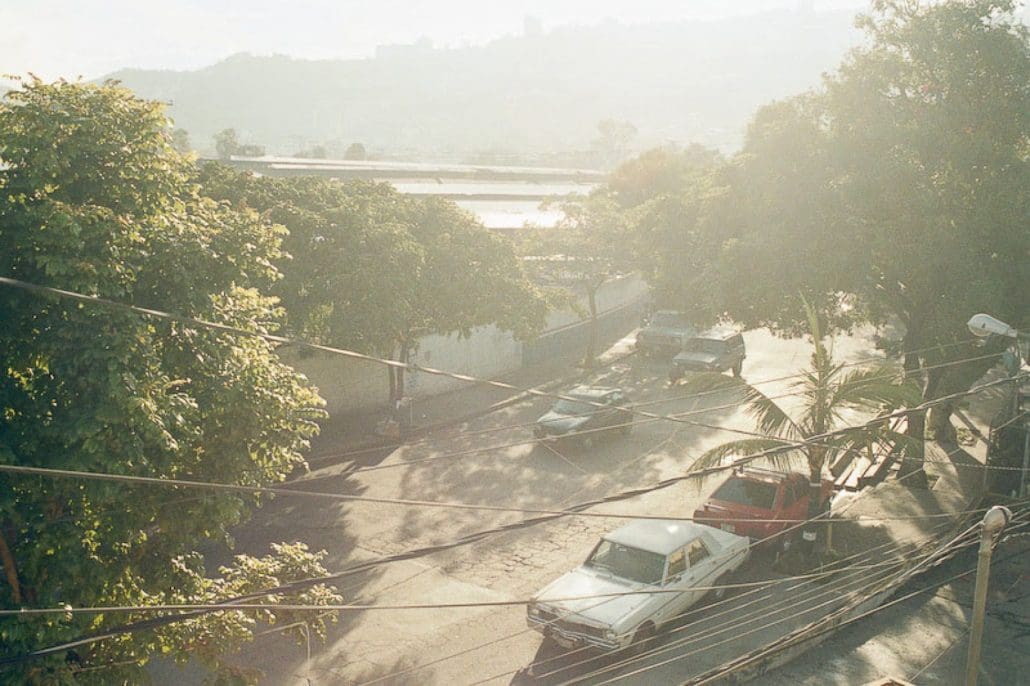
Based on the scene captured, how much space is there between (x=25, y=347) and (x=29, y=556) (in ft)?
6.27

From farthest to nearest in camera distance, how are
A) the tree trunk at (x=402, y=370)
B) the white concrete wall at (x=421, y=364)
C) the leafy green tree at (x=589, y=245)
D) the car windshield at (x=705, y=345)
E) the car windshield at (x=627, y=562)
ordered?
the leafy green tree at (x=589, y=245)
the car windshield at (x=705, y=345)
the tree trunk at (x=402, y=370)
the white concrete wall at (x=421, y=364)
the car windshield at (x=627, y=562)

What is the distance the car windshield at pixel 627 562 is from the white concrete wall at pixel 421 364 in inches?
429

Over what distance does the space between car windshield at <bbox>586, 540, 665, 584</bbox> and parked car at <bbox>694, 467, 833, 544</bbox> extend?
2506mm

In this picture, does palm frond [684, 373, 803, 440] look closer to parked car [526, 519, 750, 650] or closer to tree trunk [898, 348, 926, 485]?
parked car [526, 519, 750, 650]

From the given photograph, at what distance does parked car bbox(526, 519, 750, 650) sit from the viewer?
11938 millimetres

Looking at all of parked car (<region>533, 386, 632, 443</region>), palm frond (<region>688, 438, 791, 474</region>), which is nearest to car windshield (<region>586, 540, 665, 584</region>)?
palm frond (<region>688, 438, 791, 474</region>)

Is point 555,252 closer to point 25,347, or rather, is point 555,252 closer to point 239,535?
point 239,535

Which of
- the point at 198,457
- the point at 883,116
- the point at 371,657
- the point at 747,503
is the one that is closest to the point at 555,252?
the point at 883,116

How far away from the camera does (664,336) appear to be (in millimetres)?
33438

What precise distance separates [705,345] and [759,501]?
14.7 m

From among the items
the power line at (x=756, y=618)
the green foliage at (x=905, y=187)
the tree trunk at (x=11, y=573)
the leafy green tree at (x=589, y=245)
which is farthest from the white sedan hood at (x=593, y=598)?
the leafy green tree at (x=589, y=245)

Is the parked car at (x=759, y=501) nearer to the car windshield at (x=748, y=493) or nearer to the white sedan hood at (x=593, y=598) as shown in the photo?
the car windshield at (x=748, y=493)

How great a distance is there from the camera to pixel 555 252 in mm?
33219

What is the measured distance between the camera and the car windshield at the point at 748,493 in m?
16.1
